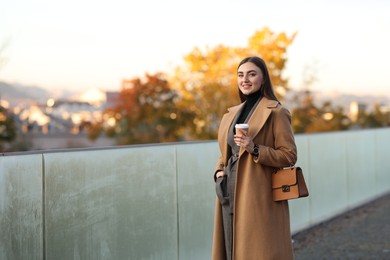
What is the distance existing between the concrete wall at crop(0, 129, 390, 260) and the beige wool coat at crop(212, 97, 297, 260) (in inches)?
47.6

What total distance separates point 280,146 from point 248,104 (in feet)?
1.12

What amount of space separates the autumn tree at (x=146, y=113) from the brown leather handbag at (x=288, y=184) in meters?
35.7

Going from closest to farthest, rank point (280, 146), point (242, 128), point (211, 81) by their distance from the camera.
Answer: point (242, 128)
point (280, 146)
point (211, 81)

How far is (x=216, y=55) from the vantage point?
39.5m

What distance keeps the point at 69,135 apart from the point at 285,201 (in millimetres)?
51275

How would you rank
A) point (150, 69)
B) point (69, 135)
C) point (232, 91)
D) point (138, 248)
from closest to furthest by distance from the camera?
point (138, 248) → point (232, 91) → point (150, 69) → point (69, 135)

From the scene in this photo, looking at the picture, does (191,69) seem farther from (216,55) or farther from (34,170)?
(34,170)

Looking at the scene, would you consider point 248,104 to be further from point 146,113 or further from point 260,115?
point 146,113

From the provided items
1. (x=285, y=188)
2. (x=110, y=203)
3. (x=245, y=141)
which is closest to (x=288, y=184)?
(x=285, y=188)

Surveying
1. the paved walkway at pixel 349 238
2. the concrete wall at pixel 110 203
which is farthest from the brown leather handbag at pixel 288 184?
the paved walkway at pixel 349 238

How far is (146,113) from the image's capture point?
41.2 metres

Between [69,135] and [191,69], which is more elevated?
[191,69]

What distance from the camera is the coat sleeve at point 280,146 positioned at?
3439 millimetres

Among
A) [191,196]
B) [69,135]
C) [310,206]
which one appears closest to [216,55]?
[69,135]
